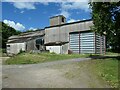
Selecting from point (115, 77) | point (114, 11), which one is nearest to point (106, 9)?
point (114, 11)

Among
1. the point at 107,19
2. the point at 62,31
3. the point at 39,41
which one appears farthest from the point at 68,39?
the point at 107,19

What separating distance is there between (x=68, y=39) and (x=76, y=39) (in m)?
2.33

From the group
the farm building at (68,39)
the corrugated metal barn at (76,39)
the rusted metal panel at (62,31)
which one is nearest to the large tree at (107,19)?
the farm building at (68,39)

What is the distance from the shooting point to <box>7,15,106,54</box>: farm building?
148ft

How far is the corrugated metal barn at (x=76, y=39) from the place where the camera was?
4494cm

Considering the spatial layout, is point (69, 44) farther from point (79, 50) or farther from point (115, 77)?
point (115, 77)

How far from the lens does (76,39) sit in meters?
47.2

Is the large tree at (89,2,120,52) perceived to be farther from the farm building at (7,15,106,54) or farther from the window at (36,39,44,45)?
the window at (36,39,44,45)

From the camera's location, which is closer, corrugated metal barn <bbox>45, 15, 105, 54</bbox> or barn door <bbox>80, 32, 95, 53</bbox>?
barn door <bbox>80, 32, 95, 53</bbox>

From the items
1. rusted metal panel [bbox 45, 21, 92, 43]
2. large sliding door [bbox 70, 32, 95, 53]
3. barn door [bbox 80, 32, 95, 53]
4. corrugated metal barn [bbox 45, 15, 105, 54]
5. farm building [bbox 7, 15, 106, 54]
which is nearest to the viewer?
barn door [bbox 80, 32, 95, 53]

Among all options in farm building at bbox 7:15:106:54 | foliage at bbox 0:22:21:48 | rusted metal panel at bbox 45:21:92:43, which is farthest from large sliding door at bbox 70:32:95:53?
foliage at bbox 0:22:21:48

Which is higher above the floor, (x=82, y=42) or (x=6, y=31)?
(x=6, y=31)

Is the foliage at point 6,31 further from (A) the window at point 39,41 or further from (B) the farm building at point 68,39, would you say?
(B) the farm building at point 68,39

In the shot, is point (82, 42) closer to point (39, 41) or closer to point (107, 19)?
point (39, 41)
